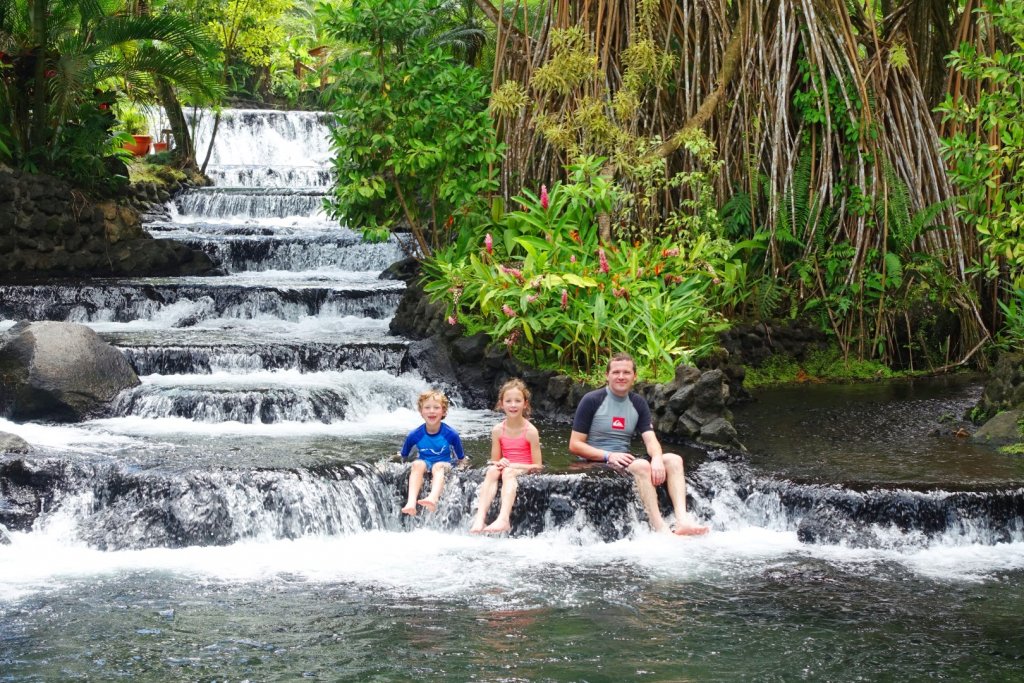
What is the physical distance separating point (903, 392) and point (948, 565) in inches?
180

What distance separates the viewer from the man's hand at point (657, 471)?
773 centimetres

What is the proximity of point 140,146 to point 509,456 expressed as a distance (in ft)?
56.0

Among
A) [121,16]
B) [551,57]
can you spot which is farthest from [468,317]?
[121,16]

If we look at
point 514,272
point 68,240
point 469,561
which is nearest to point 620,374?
point 469,561

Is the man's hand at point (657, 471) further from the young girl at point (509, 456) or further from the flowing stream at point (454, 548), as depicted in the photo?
the young girl at point (509, 456)

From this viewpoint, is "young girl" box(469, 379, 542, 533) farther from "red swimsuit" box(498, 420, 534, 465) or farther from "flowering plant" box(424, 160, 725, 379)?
"flowering plant" box(424, 160, 725, 379)

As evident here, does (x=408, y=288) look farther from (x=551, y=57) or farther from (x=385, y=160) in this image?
(x=551, y=57)

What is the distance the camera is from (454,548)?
7.51 m

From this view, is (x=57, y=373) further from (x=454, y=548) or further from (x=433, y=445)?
(x=454, y=548)

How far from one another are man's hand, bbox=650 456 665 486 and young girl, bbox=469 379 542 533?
2.28 feet

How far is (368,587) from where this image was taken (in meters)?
6.71

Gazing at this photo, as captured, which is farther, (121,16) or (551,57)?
(121,16)

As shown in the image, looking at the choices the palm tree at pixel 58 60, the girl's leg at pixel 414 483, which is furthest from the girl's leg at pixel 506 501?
the palm tree at pixel 58 60

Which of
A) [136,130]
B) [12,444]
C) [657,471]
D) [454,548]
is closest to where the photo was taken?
[454,548]
